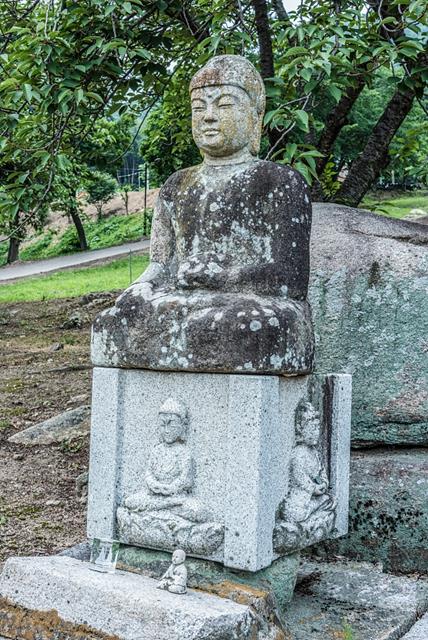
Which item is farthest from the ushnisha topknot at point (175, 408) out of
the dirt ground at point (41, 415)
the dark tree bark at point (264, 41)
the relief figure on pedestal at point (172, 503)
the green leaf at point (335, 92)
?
the dark tree bark at point (264, 41)

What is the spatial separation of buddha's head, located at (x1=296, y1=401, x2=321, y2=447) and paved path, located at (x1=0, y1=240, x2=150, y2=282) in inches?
885

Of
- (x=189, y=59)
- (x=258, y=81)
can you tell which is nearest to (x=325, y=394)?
(x=258, y=81)

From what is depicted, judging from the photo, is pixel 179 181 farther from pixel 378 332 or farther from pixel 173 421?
pixel 378 332

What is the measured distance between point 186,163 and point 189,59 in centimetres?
1285

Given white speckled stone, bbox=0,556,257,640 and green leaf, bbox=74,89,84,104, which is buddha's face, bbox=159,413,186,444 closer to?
white speckled stone, bbox=0,556,257,640

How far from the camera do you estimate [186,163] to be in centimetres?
2155

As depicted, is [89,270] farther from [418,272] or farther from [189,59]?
[418,272]

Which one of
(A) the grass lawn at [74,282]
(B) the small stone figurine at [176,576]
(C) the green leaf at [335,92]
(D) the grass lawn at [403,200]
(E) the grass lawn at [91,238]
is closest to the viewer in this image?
(B) the small stone figurine at [176,576]

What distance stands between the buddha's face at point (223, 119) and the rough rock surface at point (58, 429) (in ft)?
15.1

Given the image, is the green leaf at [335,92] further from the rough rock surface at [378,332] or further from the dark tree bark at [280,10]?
the dark tree bark at [280,10]

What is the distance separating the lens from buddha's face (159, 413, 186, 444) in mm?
3855

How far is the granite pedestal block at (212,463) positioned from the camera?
3.67 metres

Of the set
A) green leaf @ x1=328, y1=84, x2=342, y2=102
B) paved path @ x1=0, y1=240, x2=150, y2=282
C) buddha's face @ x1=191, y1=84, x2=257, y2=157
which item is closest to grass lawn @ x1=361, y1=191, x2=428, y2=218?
paved path @ x1=0, y1=240, x2=150, y2=282

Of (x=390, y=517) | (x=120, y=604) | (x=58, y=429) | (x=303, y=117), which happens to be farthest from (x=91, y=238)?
(x=120, y=604)
